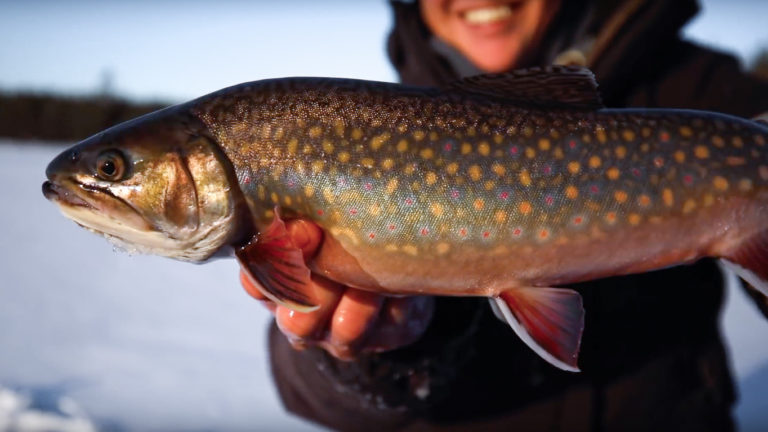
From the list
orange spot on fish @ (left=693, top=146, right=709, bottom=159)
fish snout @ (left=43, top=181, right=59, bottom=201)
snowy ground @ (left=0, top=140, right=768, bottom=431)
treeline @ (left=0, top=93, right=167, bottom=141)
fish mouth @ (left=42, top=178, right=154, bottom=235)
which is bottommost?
treeline @ (left=0, top=93, right=167, bottom=141)

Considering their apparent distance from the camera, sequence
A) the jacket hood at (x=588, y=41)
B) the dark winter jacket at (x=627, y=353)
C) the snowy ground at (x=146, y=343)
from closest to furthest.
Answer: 1. the dark winter jacket at (x=627, y=353)
2. the jacket hood at (x=588, y=41)
3. the snowy ground at (x=146, y=343)

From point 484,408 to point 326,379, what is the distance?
834mm

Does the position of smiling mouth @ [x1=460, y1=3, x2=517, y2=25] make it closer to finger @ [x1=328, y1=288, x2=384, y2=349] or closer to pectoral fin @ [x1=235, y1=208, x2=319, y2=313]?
finger @ [x1=328, y1=288, x2=384, y2=349]

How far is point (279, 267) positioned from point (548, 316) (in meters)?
0.71

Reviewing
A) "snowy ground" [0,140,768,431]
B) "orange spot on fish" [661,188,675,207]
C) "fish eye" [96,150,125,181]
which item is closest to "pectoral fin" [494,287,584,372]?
"orange spot on fish" [661,188,675,207]

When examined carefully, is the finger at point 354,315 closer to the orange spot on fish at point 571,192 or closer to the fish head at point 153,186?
the fish head at point 153,186

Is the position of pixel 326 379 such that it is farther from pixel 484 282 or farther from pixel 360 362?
pixel 484 282

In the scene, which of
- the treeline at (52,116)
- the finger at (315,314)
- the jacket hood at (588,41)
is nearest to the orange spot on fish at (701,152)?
the finger at (315,314)

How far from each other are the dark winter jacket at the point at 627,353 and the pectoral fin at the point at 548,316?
36.9 inches

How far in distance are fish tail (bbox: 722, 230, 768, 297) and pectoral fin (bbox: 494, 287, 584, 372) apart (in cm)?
44

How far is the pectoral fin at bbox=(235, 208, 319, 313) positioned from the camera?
1.38 metres

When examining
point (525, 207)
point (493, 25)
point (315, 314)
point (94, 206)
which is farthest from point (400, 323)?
point (493, 25)

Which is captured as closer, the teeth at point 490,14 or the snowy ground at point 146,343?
the teeth at point 490,14

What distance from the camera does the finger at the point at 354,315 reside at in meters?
1.62
